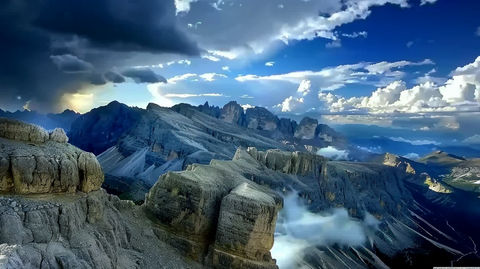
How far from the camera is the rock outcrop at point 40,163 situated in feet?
74.5

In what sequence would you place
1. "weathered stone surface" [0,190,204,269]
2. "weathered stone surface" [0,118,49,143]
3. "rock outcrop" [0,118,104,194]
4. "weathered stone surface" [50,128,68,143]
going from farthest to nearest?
"weathered stone surface" [50,128,68,143] → "weathered stone surface" [0,118,49,143] → "rock outcrop" [0,118,104,194] → "weathered stone surface" [0,190,204,269]

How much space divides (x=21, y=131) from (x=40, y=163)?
307cm

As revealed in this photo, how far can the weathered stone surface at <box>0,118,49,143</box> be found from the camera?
79.7 ft

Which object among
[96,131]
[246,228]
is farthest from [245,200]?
[96,131]

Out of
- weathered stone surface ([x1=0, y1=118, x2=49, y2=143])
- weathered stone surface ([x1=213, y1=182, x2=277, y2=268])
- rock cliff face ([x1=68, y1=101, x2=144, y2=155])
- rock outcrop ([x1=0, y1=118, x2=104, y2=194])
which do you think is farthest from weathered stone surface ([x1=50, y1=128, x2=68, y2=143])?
rock cliff face ([x1=68, y1=101, x2=144, y2=155])

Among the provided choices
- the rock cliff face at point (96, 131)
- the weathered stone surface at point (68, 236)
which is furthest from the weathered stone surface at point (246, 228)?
the rock cliff face at point (96, 131)

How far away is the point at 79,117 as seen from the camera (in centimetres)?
19600

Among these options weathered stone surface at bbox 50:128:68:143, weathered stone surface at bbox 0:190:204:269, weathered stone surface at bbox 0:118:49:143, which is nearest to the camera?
weathered stone surface at bbox 0:190:204:269

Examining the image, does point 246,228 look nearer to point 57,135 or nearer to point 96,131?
point 57,135

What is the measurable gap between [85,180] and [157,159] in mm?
125043

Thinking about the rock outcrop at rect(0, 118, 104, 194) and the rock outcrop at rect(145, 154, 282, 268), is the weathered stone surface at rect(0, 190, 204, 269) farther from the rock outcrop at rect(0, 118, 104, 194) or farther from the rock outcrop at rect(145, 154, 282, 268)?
the rock outcrop at rect(145, 154, 282, 268)

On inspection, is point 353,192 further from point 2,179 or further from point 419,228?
point 2,179

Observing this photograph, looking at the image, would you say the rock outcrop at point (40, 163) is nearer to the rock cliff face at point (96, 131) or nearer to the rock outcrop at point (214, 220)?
the rock outcrop at point (214, 220)

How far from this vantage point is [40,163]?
78.4ft
